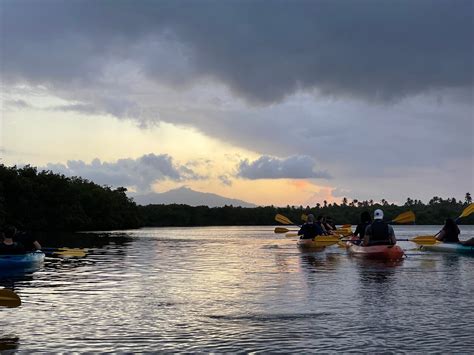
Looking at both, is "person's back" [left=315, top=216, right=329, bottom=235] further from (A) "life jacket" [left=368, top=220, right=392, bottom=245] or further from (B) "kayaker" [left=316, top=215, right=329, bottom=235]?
(A) "life jacket" [left=368, top=220, right=392, bottom=245]

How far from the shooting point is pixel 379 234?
21609 mm

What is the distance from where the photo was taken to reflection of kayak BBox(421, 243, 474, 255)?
24.4m

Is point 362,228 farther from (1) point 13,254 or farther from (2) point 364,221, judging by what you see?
(1) point 13,254

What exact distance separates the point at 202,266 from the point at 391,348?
13248mm

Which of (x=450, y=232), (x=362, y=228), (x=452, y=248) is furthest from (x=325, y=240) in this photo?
(x=452, y=248)

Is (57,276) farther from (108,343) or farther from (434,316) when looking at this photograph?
(434,316)

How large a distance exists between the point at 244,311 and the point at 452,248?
17347 millimetres

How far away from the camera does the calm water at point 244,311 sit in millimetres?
8070

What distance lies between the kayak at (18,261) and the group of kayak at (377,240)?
11.5 meters

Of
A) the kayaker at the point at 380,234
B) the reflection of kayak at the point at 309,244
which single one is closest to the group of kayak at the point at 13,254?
the kayaker at the point at 380,234

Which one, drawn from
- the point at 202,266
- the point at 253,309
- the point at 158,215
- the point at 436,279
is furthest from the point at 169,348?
the point at 158,215

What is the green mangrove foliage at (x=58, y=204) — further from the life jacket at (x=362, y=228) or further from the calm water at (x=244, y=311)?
the calm water at (x=244, y=311)

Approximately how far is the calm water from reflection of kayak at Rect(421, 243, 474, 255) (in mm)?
6212

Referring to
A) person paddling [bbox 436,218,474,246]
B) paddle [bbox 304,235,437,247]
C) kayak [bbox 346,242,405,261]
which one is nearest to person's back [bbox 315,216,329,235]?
paddle [bbox 304,235,437,247]
